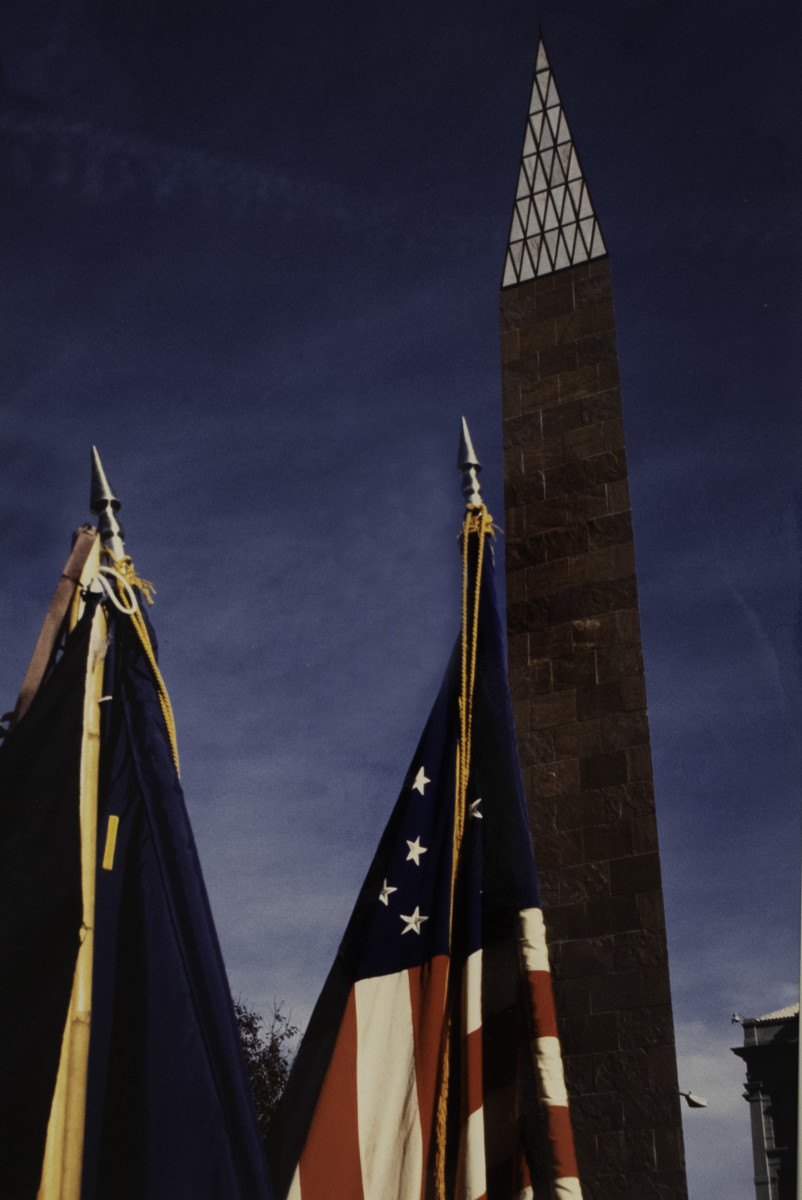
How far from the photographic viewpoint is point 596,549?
7.13 m

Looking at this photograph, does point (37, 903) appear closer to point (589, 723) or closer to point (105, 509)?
point (105, 509)

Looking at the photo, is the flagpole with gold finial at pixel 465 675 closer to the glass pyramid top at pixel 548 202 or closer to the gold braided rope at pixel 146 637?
the gold braided rope at pixel 146 637

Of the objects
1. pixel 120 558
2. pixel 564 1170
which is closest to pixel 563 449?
pixel 120 558

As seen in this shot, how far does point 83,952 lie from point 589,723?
9.87 ft

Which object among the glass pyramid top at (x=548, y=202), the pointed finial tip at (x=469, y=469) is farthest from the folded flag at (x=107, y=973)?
the glass pyramid top at (x=548, y=202)

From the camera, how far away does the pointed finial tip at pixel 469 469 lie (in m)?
6.06

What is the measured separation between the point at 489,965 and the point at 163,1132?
1378 millimetres

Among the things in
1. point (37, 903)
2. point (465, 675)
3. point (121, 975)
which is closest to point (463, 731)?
point (465, 675)

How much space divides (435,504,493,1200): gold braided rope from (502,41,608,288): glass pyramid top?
2717mm

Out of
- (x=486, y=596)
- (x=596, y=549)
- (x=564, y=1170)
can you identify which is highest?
(x=596, y=549)

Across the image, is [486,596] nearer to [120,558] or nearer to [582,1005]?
[120,558]

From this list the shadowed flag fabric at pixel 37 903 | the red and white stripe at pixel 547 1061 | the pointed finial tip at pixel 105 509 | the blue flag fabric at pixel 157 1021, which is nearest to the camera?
the shadowed flag fabric at pixel 37 903

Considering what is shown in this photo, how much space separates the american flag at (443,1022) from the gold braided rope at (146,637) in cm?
99

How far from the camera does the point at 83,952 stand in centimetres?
456
